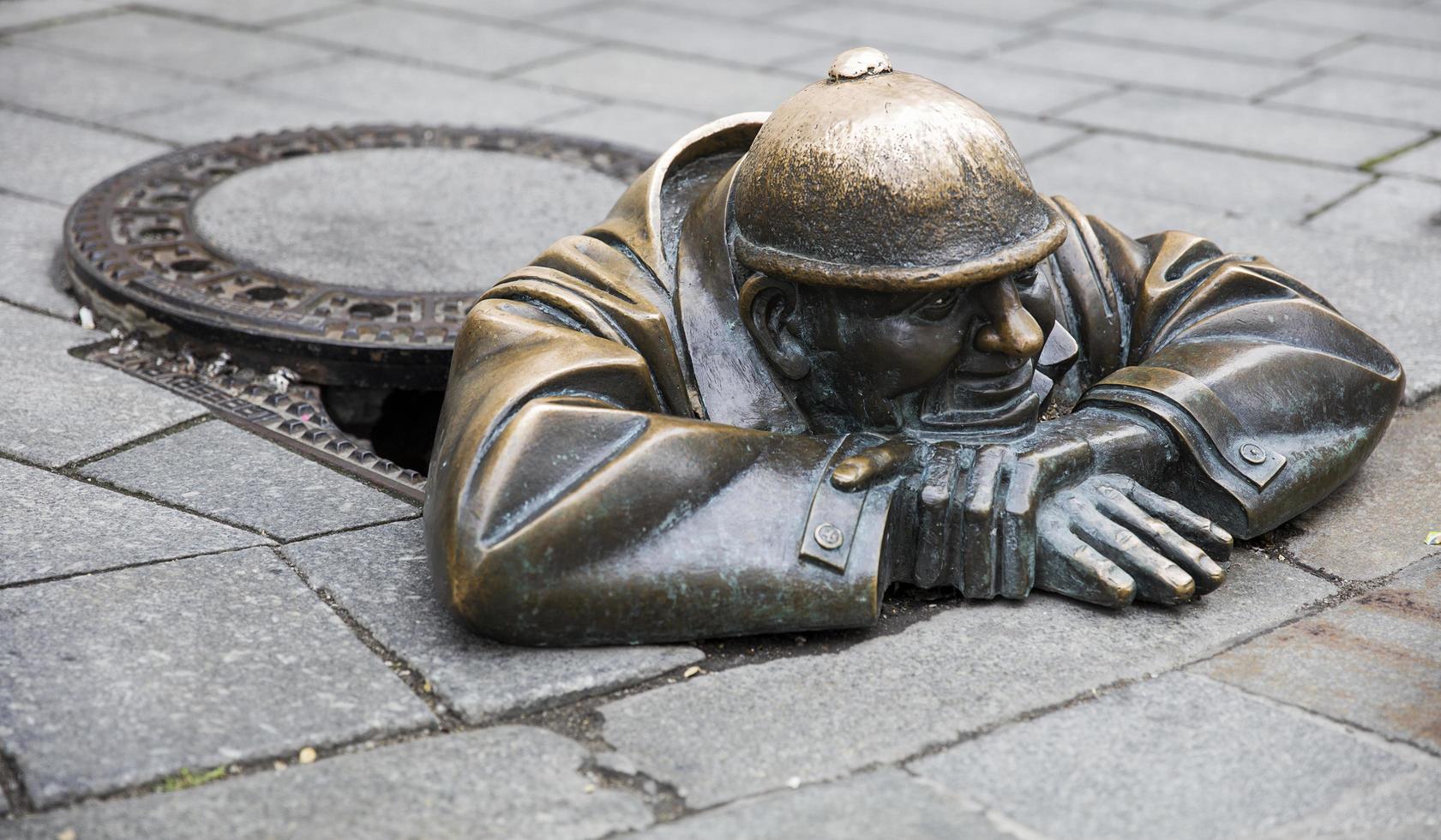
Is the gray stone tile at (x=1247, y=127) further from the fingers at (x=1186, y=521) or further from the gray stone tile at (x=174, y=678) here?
the gray stone tile at (x=174, y=678)

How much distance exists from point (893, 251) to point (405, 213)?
2.40 m

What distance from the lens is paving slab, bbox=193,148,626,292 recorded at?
4227mm

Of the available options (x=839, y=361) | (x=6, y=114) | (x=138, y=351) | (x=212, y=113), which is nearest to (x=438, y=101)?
(x=212, y=113)

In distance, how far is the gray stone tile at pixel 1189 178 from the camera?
5062 millimetres

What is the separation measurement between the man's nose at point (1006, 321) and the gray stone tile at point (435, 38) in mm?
4317

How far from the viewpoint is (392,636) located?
2.64 meters

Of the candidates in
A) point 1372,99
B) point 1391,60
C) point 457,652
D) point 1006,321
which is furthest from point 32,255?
point 1391,60

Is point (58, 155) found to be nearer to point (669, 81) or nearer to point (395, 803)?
point (669, 81)

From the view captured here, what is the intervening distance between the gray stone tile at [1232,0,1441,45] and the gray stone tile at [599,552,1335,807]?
16.9 ft

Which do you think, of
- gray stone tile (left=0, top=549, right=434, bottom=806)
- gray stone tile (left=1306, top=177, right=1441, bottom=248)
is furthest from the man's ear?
gray stone tile (left=1306, top=177, right=1441, bottom=248)

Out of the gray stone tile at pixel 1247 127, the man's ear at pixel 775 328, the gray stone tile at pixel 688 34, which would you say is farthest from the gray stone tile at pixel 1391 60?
the man's ear at pixel 775 328

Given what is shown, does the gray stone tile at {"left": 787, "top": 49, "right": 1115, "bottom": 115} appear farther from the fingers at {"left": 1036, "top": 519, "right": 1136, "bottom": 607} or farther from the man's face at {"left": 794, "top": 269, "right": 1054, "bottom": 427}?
the fingers at {"left": 1036, "top": 519, "right": 1136, "bottom": 607}

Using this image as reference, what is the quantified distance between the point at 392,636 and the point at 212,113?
371 centimetres

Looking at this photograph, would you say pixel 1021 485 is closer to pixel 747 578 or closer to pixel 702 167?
pixel 747 578
